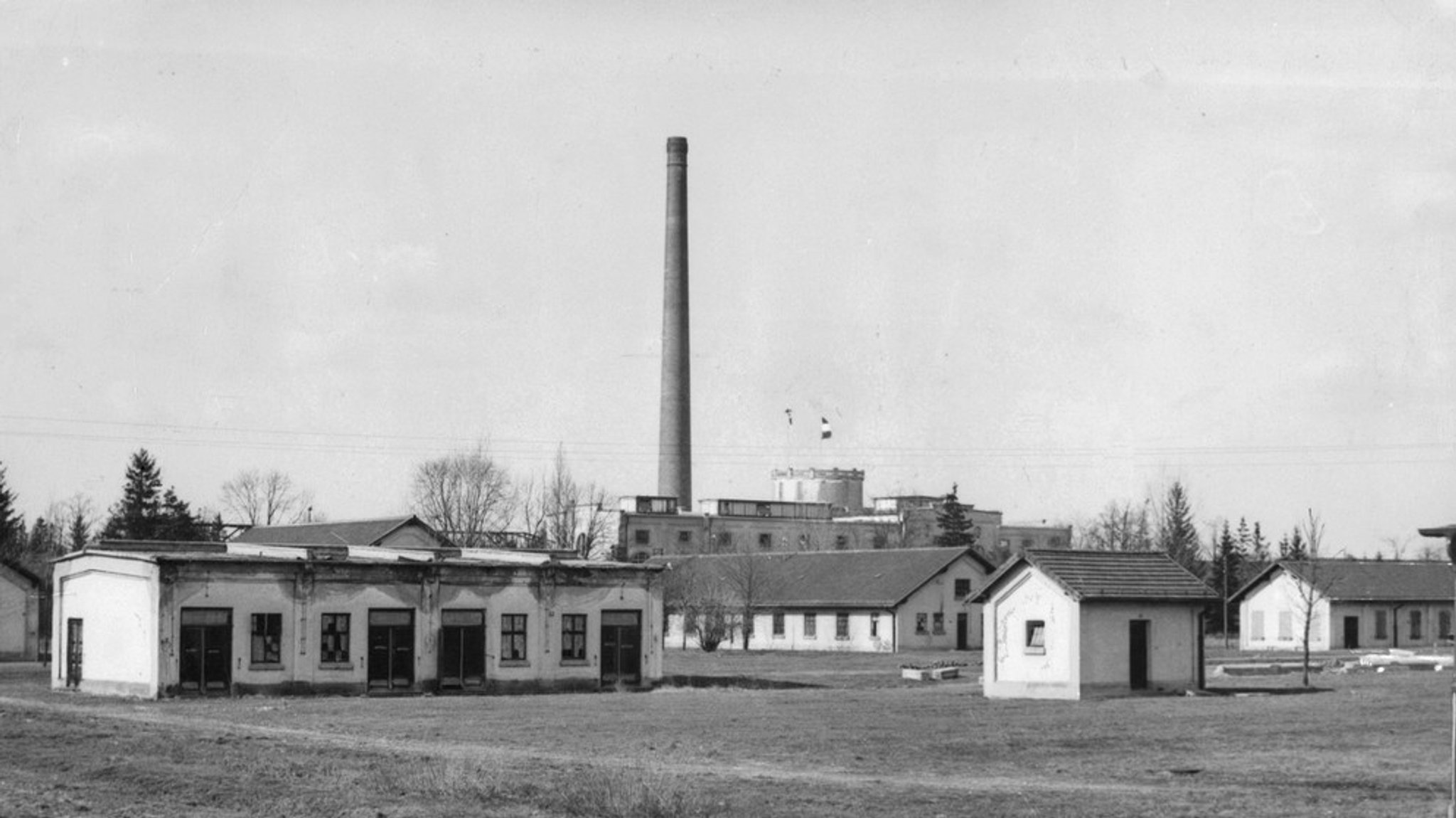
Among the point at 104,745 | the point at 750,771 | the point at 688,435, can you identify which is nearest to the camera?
the point at 750,771

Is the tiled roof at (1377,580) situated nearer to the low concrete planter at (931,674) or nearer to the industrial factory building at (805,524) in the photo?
the low concrete planter at (931,674)

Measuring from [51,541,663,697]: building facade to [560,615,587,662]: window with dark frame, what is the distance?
4 centimetres

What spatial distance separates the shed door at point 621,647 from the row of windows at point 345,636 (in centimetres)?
72

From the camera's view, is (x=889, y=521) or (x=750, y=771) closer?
(x=750, y=771)

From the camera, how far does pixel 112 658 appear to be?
150 ft

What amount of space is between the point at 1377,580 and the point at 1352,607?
2.60m

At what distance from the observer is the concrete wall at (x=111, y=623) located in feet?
146

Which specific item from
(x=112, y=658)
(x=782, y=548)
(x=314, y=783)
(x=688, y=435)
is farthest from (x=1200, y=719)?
(x=782, y=548)

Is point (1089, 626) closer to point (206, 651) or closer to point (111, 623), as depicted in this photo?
point (206, 651)

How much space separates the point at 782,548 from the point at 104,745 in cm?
9771

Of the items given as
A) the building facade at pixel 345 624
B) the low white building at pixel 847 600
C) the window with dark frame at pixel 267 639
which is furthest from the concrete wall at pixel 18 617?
the low white building at pixel 847 600

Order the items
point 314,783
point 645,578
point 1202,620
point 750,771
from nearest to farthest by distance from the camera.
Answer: point 314,783
point 750,771
point 1202,620
point 645,578

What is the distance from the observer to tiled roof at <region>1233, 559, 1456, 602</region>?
73.8 meters

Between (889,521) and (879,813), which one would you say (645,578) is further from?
(889,521)
